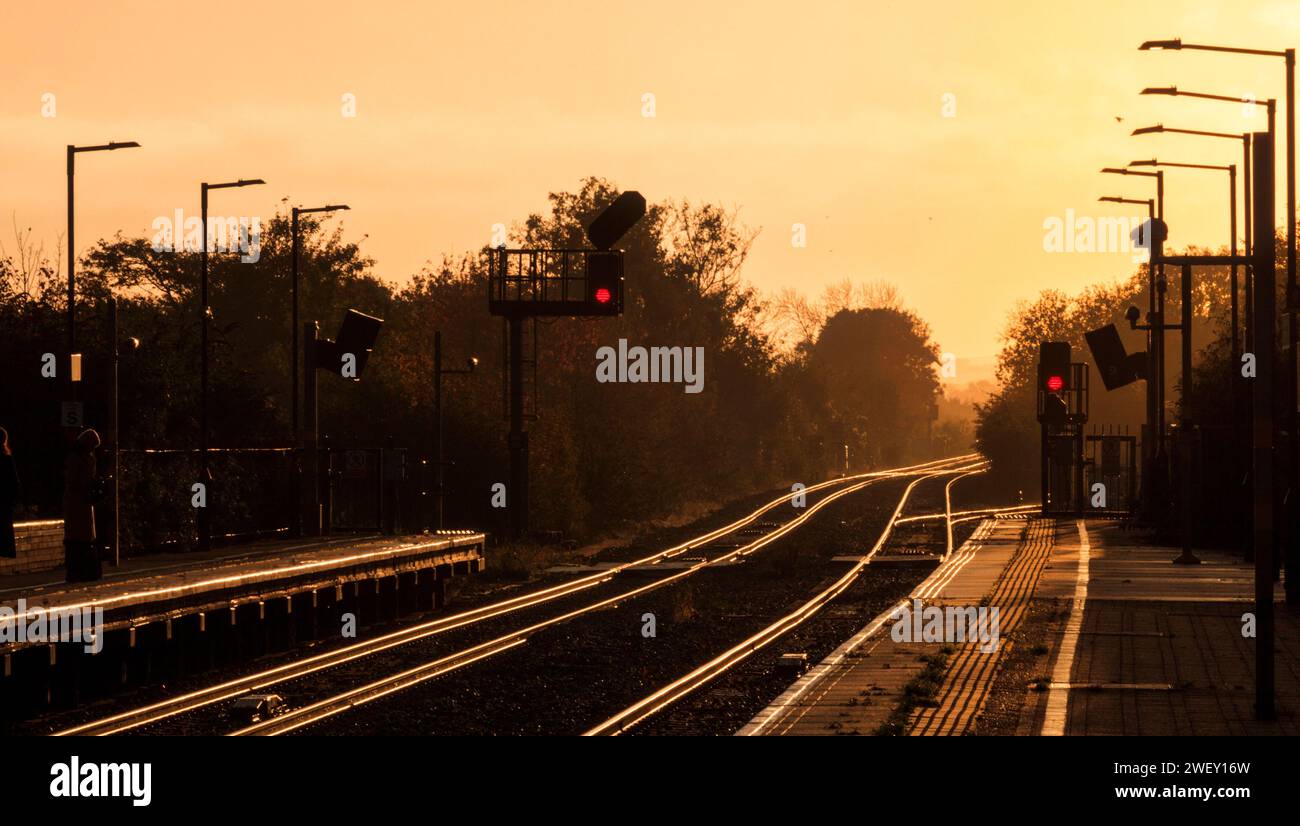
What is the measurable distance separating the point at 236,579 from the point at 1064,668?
28.4 ft

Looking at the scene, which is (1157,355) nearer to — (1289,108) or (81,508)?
(1289,108)

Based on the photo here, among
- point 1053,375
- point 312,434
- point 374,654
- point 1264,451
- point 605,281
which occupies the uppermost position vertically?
point 605,281

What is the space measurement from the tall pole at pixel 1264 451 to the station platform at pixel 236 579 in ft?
31.9

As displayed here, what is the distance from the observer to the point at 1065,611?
23.2 meters

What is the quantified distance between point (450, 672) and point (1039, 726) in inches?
258

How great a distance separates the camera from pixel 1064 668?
56.1 ft

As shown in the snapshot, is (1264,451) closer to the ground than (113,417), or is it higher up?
closer to the ground

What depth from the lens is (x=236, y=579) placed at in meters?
19.6

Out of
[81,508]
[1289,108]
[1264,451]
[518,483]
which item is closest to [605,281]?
[518,483]

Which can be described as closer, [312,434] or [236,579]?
[236,579]

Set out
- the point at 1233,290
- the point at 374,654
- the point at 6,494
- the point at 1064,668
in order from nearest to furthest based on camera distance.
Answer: the point at 1064,668 < the point at 6,494 < the point at 374,654 < the point at 1233,290

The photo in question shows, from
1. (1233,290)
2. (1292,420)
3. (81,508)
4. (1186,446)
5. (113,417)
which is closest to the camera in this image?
(81,508)
